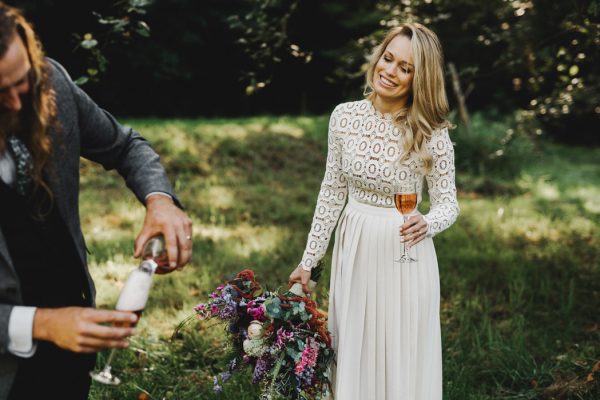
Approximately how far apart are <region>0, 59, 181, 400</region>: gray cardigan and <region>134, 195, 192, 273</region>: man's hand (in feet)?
0.34

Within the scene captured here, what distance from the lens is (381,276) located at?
9.20 feet

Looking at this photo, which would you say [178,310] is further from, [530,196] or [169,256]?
[530,196]

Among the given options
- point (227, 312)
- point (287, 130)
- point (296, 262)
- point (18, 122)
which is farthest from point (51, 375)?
point (287, 130)

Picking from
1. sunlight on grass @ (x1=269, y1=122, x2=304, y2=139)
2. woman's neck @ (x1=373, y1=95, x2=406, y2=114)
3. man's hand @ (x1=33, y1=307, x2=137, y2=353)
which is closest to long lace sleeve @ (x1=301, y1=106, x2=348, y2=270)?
woman's neck @ (x1=373, y1=95, x2=406, y2=114)

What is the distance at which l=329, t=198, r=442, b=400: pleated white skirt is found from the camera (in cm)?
278

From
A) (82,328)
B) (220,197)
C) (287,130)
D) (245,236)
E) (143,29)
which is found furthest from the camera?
(287,130)

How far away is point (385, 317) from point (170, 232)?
4.70ft

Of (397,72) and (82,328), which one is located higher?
(397,72)

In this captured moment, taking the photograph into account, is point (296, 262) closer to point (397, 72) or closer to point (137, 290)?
point (397, 72)

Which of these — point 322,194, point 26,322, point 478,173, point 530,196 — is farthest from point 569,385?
point 478,173

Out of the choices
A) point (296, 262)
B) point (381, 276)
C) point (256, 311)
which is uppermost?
point (381, 276)

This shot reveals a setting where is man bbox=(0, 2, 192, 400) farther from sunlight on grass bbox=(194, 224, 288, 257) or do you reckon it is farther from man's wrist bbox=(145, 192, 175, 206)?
sunlight on grass bbox=(194, 224, 288, 257)

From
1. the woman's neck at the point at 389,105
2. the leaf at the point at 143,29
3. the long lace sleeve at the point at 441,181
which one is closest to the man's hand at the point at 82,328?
the long lace sleeve at the point at 441,181

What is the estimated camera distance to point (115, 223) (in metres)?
6.37
